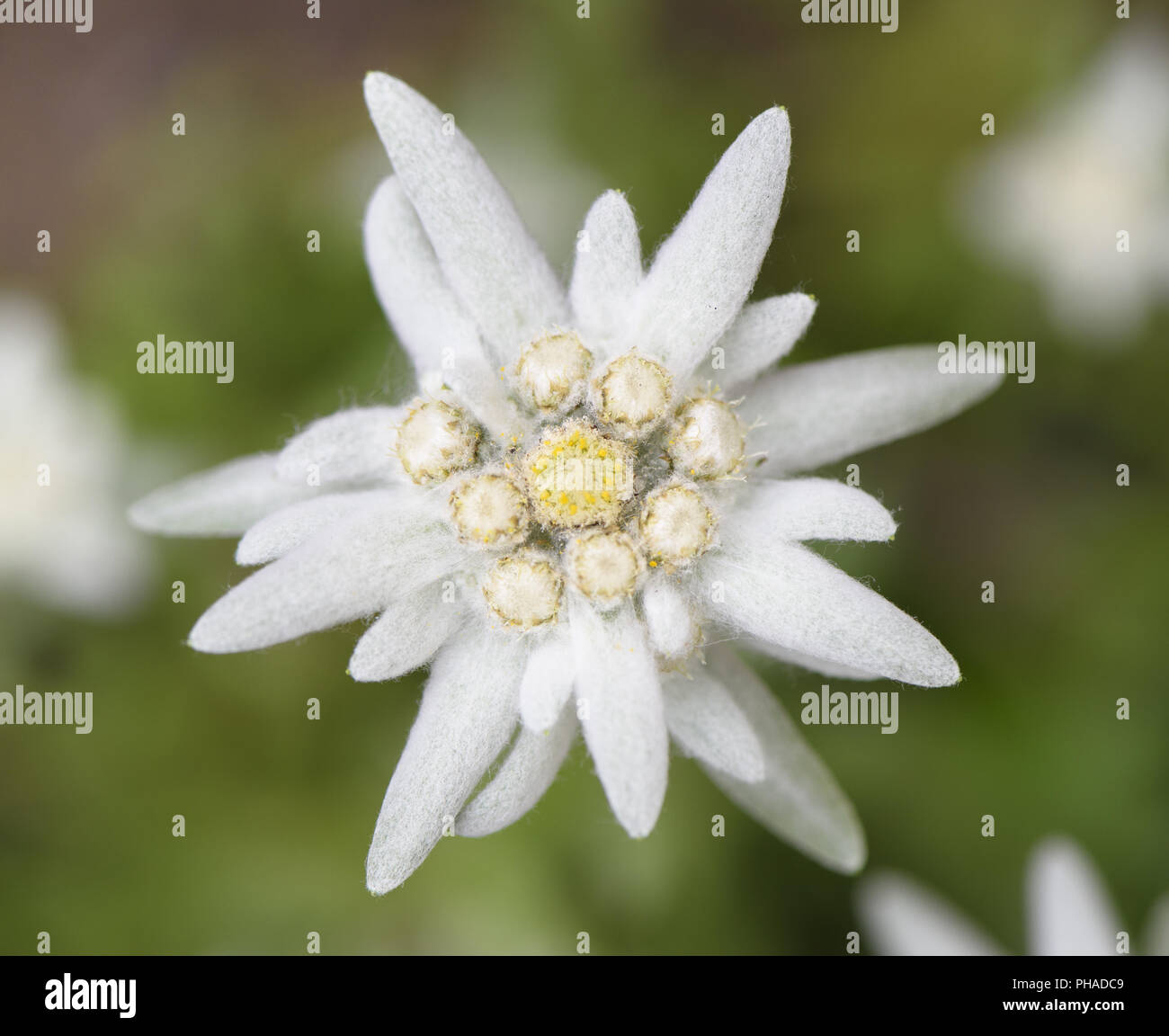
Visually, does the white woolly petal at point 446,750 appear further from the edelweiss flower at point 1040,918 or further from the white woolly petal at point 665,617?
the edelweiss flower at point 1040,918

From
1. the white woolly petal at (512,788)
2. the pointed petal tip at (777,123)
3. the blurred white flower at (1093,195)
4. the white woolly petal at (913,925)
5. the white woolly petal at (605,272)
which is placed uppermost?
the blurred white flower at (1093,195)

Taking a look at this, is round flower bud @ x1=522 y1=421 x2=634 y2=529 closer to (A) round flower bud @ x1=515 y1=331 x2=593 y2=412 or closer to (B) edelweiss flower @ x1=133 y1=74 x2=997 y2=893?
(B) edelweiss flower @ x1=133 y1=74 x2=997 y2=893

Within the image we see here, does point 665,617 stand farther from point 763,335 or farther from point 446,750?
point 763,335

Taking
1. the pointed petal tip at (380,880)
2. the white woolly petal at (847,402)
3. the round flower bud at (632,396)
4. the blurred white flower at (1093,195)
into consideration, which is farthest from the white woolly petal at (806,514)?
the blurred white flower at (1093,195)

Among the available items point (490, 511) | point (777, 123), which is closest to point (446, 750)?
point (490, 511)

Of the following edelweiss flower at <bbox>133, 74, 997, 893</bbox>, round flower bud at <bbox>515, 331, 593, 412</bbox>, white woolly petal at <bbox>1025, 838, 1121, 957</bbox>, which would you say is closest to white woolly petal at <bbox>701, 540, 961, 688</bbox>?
edelweiss flower at <bbox>133, 74, 997, 893</bbox>

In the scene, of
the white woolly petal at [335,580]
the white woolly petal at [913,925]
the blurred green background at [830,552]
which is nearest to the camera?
the white woolly petal at [335,580]
